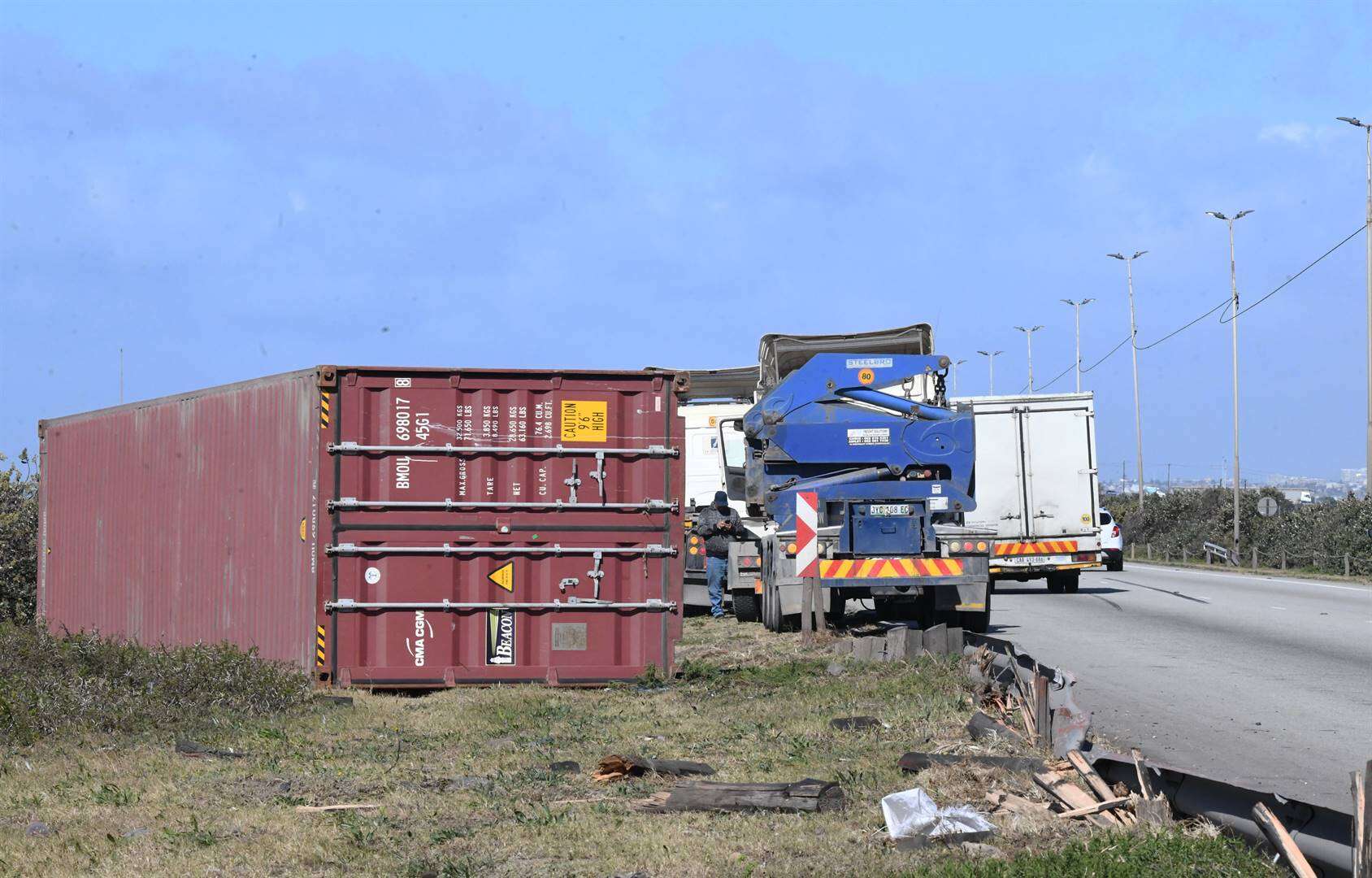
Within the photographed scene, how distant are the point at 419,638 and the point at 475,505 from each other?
1.16 meters

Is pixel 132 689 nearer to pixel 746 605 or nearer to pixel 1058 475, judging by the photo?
pixel 746 605

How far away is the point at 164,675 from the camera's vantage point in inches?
426

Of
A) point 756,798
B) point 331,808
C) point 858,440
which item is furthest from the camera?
point 858,440

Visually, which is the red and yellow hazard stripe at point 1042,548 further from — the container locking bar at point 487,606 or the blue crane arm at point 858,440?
the container locking bar at point 487,606

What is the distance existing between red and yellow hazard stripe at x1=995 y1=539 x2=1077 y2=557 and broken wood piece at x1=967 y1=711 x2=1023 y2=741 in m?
17.6

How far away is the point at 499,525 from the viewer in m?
11.9

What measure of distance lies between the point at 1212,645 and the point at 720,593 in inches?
271

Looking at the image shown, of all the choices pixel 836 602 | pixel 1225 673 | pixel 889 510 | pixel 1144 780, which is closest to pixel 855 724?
pixel 1144 780

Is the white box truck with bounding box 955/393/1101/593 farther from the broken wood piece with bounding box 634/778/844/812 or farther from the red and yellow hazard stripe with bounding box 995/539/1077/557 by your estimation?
the broken wood piece with bounding box 634/778/844/812

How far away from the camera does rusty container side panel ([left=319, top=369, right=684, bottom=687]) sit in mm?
11750

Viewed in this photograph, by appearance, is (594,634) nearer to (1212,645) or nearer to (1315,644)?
(1212,645)

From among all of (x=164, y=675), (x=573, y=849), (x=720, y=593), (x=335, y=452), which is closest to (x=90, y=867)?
(x=573, y=849)

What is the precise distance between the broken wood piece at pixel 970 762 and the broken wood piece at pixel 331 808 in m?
2.77

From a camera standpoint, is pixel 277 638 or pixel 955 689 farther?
pixel 277 638
